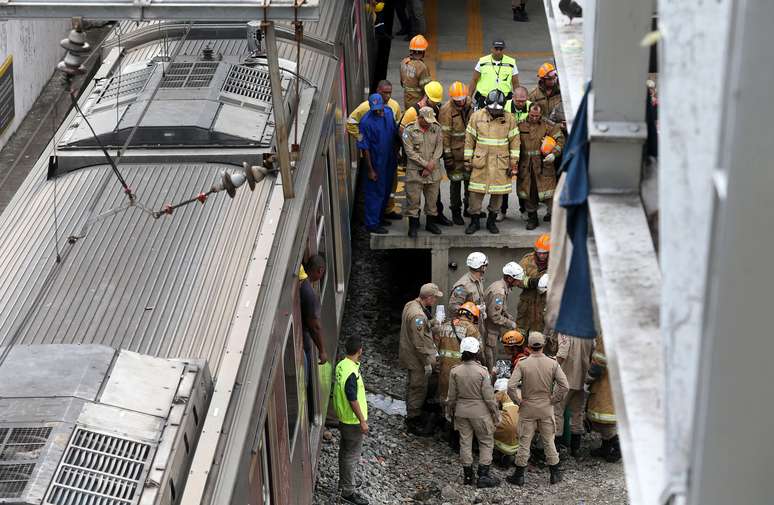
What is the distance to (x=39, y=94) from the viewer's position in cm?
1691

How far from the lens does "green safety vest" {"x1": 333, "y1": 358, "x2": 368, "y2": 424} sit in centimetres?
918

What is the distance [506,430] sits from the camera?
33.4 ft

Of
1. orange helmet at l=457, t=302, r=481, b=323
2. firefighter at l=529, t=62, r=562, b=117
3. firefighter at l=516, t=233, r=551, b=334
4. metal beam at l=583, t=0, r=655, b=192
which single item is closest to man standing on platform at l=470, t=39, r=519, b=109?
firefighter at l=529, t=62, r=562, b=117

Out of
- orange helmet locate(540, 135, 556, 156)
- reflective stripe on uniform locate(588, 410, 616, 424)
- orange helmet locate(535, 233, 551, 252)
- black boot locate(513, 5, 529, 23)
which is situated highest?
black boot locate(513, 5, 529, 23)

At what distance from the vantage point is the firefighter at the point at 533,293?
1102 cm

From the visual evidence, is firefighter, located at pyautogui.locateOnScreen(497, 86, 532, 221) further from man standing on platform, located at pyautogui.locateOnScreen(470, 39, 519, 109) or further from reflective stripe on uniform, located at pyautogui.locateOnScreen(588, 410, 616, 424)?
reflective stripe on uniform, located at pyautogui.locateOnScreen(588, 410, 616, 424)

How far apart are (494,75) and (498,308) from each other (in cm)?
344

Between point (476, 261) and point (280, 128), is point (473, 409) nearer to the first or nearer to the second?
point (476, 261)

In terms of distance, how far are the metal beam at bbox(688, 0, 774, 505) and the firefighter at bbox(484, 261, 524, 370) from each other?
7955mm

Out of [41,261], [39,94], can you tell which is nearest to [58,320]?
[41,261]

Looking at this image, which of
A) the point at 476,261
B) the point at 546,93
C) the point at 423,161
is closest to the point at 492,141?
the point at 423,161

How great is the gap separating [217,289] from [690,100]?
4.20m

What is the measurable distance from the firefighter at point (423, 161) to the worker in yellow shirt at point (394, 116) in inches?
16.3

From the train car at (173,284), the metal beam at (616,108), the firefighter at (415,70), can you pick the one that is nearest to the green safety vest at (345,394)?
the train car at (173,284)
